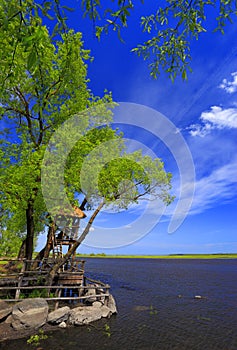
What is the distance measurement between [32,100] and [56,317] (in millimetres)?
16928

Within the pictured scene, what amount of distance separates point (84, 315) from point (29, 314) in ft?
11.3

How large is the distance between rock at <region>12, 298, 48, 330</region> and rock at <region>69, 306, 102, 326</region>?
67.8 inches

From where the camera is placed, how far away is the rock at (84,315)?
47.9 feet

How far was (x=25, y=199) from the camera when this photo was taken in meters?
18.6

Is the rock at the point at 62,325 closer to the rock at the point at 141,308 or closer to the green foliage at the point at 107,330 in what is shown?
the green foliage at the point at 107,330

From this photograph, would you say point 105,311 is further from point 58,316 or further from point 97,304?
point 58,316

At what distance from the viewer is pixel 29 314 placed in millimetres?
13508

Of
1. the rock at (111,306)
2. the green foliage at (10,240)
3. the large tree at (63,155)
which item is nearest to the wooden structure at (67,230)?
the large tree at (63,155)

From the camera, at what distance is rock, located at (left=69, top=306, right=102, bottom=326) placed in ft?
47.9

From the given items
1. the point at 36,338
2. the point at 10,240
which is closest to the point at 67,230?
the point at 36,338

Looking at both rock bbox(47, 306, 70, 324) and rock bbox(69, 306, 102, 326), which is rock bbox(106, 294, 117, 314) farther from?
rock bbox(47, 306, 70, 324)

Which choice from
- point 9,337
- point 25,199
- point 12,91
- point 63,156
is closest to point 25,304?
point 9,337

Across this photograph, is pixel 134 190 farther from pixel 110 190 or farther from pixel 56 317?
pixel 56 317

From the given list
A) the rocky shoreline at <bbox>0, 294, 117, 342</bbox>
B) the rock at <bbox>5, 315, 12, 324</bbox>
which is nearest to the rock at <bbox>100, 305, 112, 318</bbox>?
the rocky shoreline at <bbox>0, 294, 117, 342</bbox>
